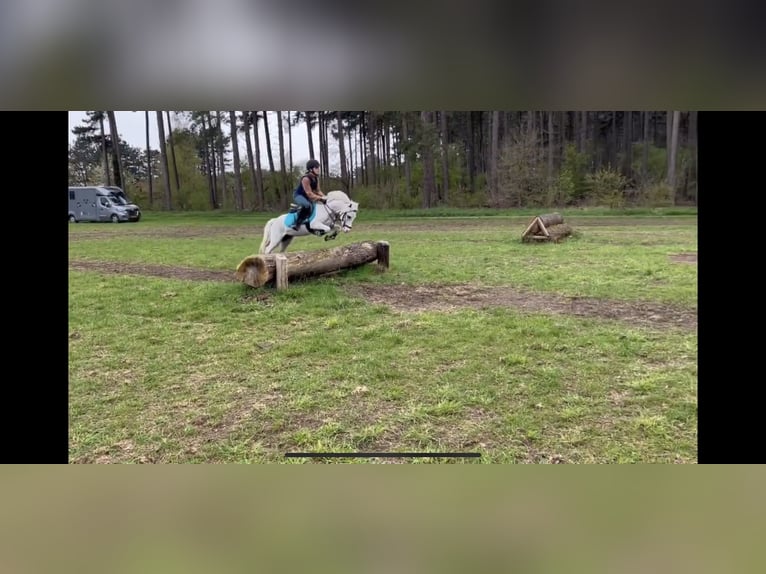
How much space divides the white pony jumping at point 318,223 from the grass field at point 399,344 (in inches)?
3.1

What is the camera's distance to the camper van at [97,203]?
12.8ft

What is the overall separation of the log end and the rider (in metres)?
0.52

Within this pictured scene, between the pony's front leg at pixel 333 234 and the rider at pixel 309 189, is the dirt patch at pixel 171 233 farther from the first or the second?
the pony's front leg at pixel 333 234

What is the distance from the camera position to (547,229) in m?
4.33

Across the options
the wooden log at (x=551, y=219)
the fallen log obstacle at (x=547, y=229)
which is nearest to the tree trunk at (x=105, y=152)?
the fallen log obstacle at (x=547, y=229)

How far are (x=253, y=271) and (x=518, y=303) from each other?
198 centimetres

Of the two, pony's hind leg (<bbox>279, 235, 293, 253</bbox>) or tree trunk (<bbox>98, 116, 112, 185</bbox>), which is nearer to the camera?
tree trunk (<bbox>98, 116, 112, 185</bbox>)

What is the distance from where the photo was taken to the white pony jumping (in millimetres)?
4012

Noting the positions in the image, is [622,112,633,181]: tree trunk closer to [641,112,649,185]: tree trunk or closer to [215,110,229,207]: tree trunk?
[641,112,649,185]: tree trunk

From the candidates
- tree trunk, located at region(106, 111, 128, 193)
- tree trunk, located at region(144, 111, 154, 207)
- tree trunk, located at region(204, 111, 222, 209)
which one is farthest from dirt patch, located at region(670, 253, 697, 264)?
tree trunk, located at region(106, 111, 128, 193)

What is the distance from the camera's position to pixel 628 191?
4.36m
